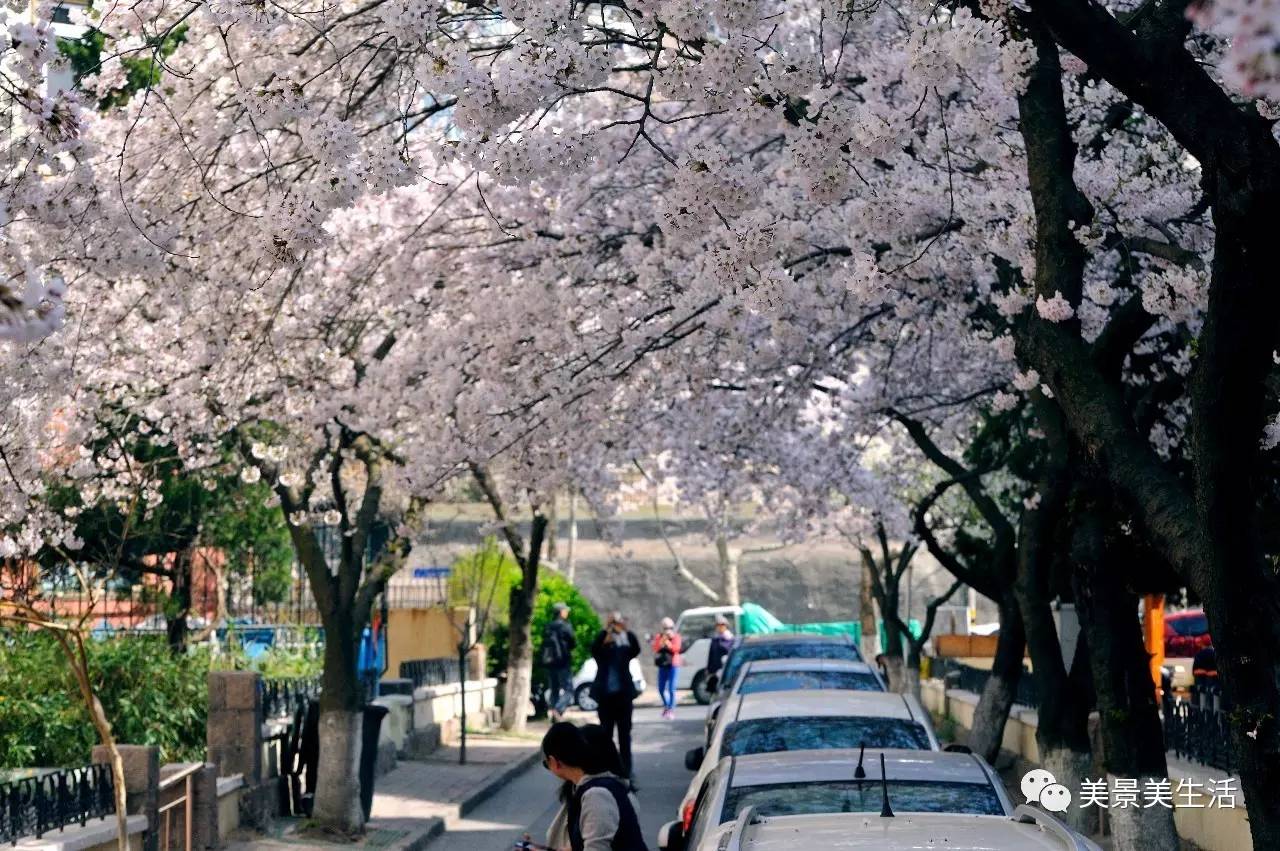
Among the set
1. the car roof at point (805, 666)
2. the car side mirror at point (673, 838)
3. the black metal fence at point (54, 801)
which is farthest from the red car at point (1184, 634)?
the car side mirror at point (673, 838)

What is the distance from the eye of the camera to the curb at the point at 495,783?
60.5 feet

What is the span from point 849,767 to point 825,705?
152 inches

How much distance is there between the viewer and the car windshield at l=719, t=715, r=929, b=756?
10.5 m

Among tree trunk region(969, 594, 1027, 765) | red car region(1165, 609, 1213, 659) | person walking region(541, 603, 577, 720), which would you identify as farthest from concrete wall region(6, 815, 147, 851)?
red car region(1165, 609, 1213, 659)

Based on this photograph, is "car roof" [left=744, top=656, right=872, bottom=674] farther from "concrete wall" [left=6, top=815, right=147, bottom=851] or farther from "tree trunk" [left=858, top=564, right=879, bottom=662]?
"tree trunk" [left=858, top=564, right=879, bottom=662]

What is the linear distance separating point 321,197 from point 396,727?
50.0ft

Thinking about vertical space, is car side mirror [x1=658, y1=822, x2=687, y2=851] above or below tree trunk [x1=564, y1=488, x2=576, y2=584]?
below

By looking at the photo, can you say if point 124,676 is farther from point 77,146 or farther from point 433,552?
point 433,552

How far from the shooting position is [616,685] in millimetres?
19812

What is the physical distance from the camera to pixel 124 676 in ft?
51.4

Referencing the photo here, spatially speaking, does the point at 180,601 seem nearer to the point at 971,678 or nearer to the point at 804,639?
the point at 804,639

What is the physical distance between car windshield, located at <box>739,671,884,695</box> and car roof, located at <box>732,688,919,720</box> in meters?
4.53

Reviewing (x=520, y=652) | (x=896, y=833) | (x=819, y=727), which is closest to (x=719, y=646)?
(x=520, y=652)

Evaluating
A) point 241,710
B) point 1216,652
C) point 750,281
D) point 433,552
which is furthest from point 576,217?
point 433,552
